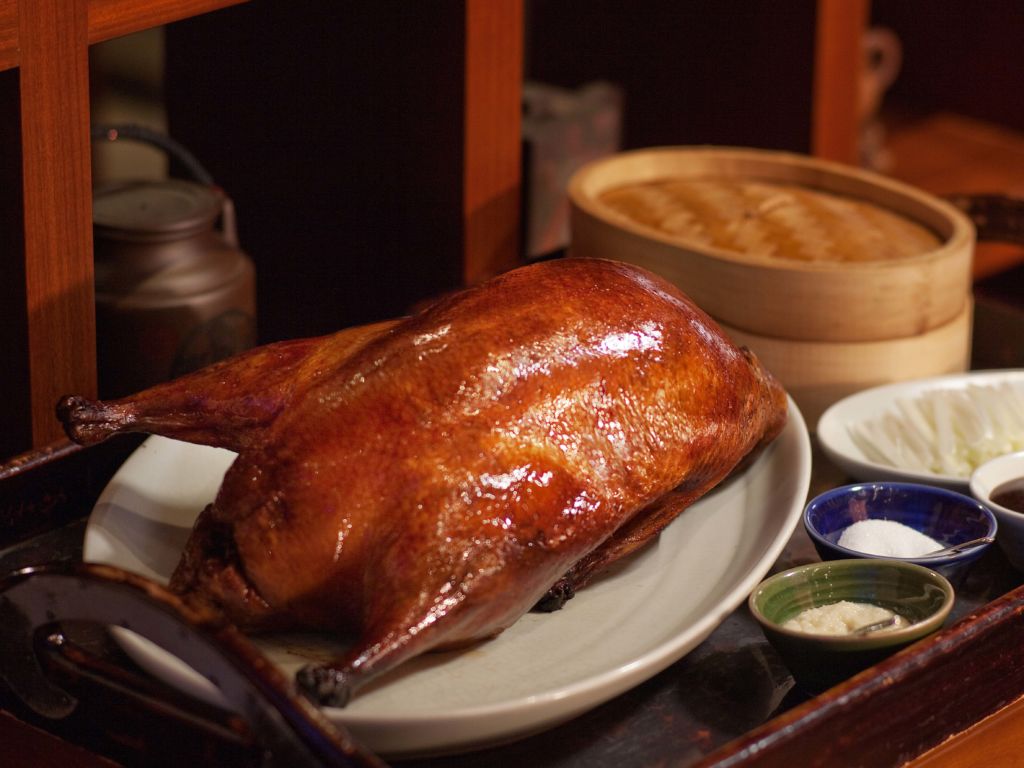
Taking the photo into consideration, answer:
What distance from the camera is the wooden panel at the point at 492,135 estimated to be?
1.33 meters

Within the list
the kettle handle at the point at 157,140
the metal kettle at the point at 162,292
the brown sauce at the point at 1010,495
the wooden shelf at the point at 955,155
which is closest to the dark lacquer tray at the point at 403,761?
the brown sauce at the point at 1010,495

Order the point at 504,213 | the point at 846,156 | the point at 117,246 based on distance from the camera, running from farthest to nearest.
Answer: the point at 846,156 → the point at 504,213 → the point at 117,246

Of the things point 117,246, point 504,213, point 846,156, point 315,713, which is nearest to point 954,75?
point 846,156

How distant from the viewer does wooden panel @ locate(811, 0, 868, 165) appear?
1741 mm

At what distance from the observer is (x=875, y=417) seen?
3.84 ft

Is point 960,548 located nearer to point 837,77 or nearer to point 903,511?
point 903,511

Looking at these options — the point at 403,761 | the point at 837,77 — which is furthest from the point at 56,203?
the point at 837,77

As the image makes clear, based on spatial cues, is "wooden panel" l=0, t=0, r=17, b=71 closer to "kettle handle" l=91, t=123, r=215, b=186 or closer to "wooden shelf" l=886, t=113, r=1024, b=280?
"kettle handle" l=91, t=123, r=215, b=186

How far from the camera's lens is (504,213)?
1.43 m

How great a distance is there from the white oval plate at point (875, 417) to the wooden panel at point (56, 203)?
1.91ft

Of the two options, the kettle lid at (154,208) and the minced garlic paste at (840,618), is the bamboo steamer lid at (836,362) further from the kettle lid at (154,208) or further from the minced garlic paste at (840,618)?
the kettle lid at (154,208)

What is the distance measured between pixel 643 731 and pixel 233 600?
0.81ft

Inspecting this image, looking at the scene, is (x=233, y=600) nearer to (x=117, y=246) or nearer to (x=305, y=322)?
(x=117, y=246)

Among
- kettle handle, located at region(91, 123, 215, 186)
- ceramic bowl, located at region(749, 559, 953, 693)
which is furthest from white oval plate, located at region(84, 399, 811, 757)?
kettle handle, located at region(91, 123, 215, 186)
